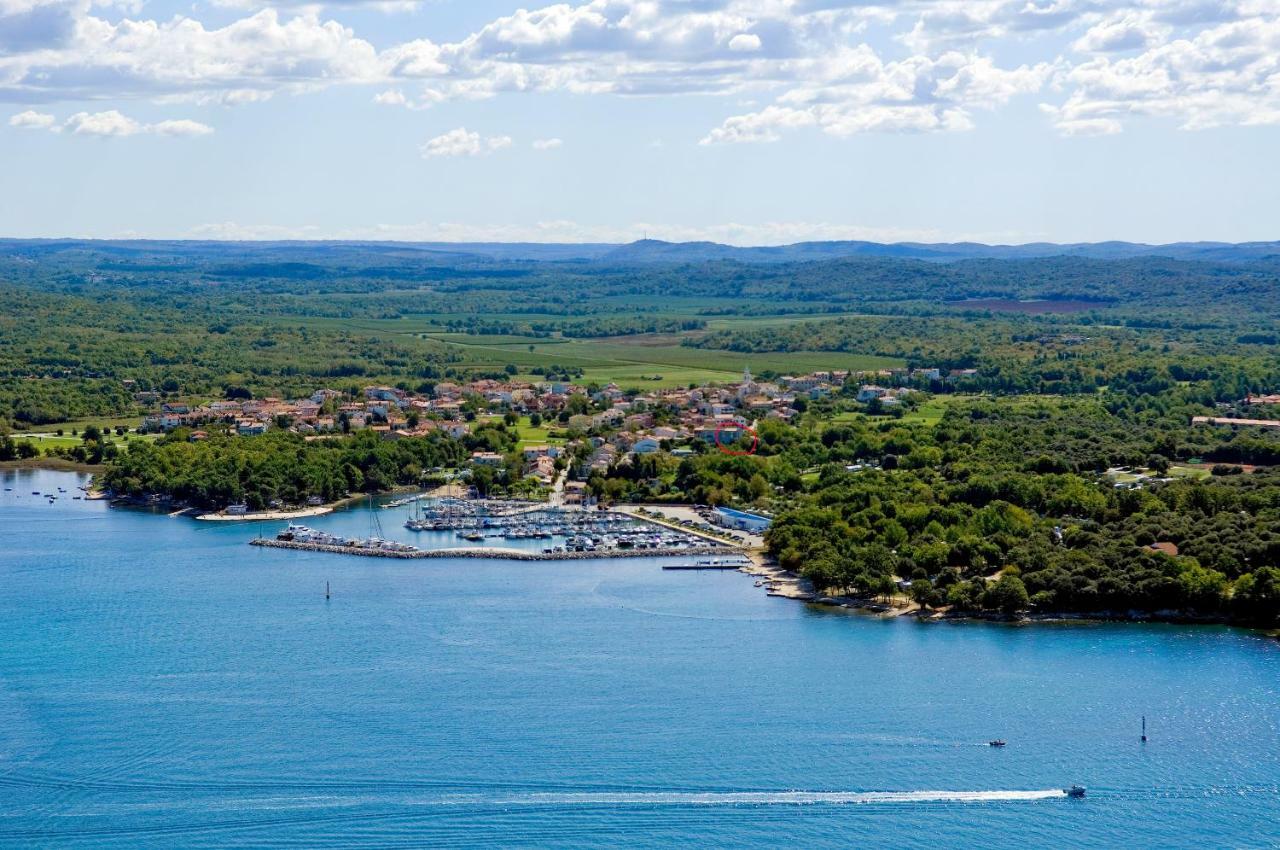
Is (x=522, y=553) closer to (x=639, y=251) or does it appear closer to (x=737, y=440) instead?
(x=737, y=440)

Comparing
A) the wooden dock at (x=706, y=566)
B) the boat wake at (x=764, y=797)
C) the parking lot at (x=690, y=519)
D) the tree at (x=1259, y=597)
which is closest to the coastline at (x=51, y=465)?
the parking lot at (x=690, y=519)

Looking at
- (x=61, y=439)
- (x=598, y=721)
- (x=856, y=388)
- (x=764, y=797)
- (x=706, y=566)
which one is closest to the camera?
(x=764, y=797)

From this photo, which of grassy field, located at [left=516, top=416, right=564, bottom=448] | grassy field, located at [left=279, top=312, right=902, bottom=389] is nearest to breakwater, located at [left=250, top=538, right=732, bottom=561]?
grassy field, located at [left=516, top=416, right=564, bottom=448]

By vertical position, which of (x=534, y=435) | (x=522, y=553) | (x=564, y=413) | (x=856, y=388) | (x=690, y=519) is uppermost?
(x=856, y=388)

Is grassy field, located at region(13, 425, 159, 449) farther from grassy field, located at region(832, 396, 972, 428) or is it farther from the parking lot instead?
grassy field, located at region(832, 396, 972, 428)

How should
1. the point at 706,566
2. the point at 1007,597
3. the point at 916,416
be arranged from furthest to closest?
1. the point at 916,416
2. the point at 706,566
3. the point at 1007,597

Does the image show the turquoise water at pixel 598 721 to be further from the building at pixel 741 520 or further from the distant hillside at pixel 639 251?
the distant hillside at pixel 639 251

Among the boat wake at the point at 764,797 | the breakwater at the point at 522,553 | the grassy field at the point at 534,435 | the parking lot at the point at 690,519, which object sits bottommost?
the boat wake at the point at 764,797

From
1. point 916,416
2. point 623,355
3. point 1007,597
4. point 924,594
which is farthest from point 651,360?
point 1007,597

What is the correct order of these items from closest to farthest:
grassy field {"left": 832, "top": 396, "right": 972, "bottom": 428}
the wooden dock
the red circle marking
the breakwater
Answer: the wooden dock < the breakwater < the red circle marking < grassy field {"left": 832, "top": 396, "right": 972, "bottom": 428}
